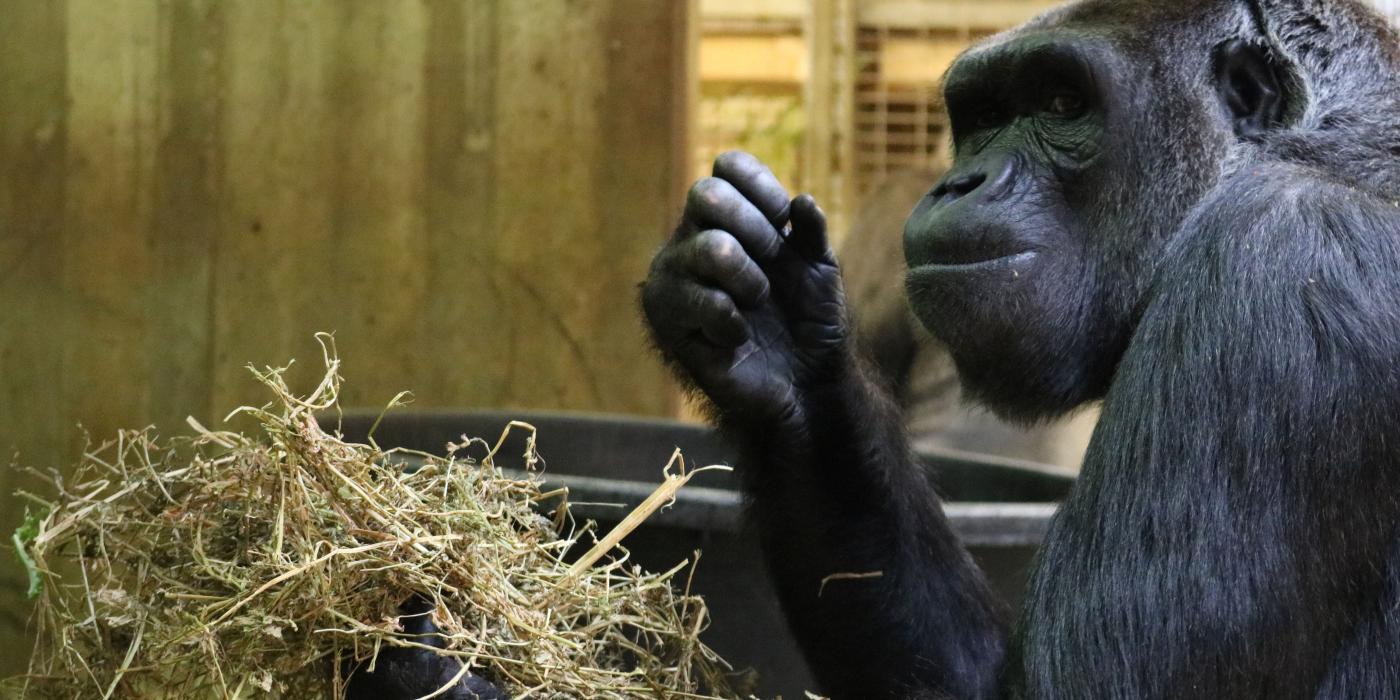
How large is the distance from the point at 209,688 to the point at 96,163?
2490mm

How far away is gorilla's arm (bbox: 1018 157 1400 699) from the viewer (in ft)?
6.95

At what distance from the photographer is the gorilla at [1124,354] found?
2.15 m

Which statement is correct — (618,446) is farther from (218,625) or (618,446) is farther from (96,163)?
(218,625)

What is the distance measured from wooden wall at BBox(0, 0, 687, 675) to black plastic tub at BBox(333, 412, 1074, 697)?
0.49 metres

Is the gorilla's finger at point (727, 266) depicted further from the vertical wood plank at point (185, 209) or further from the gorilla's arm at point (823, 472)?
the vertical wood plank at point (185, 209)

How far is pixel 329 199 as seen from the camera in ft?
16.0

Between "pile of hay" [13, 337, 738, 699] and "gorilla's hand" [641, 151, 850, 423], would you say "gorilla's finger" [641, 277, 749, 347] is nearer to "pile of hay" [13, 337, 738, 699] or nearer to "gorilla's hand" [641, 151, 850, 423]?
"gorilla's hand" [641, 151, 850, 423]

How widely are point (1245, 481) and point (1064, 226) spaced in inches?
31.2

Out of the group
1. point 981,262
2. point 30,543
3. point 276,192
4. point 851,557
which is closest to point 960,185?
point 981,262

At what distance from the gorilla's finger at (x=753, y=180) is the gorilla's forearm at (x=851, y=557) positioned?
411 mm

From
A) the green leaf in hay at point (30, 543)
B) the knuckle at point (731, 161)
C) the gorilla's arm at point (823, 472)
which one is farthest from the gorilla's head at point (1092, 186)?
the green leaf in hay at point (30, 543)

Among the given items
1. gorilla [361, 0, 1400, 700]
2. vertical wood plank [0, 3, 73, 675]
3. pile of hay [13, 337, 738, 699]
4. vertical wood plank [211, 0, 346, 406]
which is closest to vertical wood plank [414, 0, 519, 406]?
vertical wood plank [211, 0, 346, 406]

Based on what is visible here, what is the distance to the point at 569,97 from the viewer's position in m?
5.15

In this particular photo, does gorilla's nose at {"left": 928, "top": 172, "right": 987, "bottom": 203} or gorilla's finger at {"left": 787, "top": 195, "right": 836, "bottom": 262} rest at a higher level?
gorilla's nose at {"left": 928, "top": 172, "right": 987, "bottom": 203}
